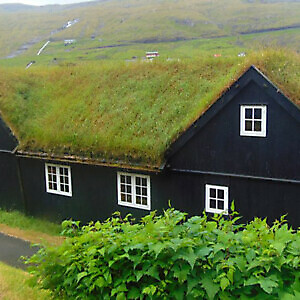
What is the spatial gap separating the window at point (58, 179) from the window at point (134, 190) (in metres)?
2.75

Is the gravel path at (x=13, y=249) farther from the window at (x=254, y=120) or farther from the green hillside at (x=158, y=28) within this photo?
the green hillside at (x=158, y=28)

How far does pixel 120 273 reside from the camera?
561 cm

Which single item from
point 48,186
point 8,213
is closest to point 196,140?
point 48,186

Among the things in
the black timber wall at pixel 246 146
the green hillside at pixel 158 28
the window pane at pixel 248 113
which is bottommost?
the black timber wall at pixel 246 146

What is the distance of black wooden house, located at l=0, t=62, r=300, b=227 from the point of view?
12930 millimetres

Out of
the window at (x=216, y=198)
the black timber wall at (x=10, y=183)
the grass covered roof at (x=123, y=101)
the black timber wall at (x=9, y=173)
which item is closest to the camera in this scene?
the window at (x=216, y=198)

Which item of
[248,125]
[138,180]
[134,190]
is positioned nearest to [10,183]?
[134,190]

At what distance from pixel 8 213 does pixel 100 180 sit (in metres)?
6.02

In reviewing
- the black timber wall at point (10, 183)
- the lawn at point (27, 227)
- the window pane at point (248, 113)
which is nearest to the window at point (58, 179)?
the lawn at point (27, 227)

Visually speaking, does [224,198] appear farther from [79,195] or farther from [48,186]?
[48,186]

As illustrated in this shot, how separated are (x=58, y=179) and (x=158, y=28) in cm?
9710

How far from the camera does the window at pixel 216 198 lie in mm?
14062

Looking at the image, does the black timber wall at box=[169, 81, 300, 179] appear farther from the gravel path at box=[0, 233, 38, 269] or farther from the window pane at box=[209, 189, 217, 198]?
the gravel path at box=[0, 233, 38, 269]

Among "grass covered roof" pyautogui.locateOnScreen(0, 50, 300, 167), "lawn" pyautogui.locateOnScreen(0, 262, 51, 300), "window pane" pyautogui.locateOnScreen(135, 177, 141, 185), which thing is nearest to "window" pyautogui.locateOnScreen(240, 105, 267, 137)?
"grass covered roof" pyautogui.locateOnScreen(0, 50, 300, 167)
